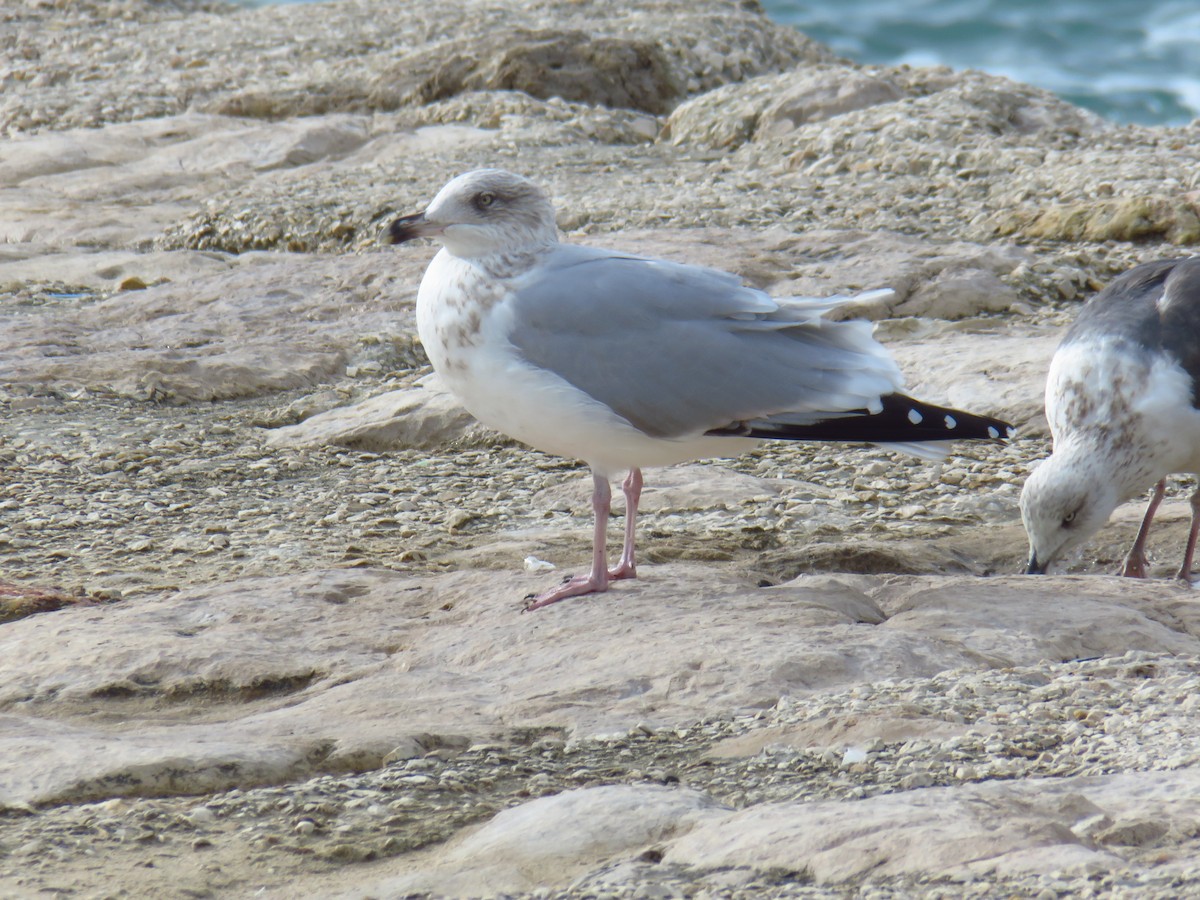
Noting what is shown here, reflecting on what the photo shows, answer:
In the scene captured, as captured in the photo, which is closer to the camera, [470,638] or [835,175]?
[470,638]

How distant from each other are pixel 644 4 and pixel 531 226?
A: 6.40m

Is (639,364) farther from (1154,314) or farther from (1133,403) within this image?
(1154,314)

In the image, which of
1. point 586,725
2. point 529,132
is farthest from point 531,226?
point 529,132

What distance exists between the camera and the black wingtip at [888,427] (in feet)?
11.1

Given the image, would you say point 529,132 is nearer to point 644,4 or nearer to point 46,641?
point 644,4

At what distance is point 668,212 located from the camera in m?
6.30

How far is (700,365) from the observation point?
3.38 m

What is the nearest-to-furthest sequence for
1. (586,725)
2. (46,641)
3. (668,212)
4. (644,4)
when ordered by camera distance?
(586,725) < (46,641) < (668,212) < (644,4)

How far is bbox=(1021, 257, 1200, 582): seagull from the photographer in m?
3.74

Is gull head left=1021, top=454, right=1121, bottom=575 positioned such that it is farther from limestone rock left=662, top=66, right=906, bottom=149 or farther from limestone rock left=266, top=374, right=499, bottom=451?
limestone rock left=662, top=66, right=906, bottom=149

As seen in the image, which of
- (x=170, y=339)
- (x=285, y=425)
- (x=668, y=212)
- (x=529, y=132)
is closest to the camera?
(x=285, y=425)

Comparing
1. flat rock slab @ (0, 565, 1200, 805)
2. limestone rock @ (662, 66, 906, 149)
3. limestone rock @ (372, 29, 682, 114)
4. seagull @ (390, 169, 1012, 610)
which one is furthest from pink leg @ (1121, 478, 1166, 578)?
limestone rock @ (372, 29, 682, 114)

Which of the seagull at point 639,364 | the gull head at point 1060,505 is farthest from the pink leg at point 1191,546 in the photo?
the seagull at point 639,364

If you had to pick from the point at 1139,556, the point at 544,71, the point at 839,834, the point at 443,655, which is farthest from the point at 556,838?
the point at 544,71
